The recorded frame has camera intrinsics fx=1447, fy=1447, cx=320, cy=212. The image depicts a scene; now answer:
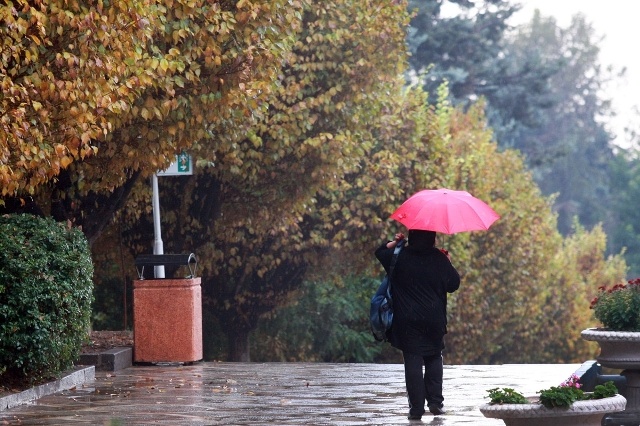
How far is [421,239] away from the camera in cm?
1256

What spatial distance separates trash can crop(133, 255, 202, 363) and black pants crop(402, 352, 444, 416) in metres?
6.59

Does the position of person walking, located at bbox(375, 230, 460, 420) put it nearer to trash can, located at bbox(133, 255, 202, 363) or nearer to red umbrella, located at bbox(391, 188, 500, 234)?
red umbrella, located at bbox(391, 188, 500, 234)

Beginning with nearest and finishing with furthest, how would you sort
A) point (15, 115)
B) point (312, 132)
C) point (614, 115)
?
point (15, 115) → point (312, 132) → point (614, 115)

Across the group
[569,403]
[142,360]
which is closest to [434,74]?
[142,360]

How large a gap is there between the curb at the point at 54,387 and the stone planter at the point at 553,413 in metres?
5.53

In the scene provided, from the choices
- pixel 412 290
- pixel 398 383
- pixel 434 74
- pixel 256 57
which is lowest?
pixel 398 383

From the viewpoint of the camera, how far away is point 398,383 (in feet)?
54.6

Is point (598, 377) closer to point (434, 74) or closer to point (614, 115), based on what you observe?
Answer: point (434, 74)

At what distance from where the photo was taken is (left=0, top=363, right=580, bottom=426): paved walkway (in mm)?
12734

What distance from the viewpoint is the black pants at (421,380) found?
1245 cm

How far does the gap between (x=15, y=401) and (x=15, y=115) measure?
10.2 ft

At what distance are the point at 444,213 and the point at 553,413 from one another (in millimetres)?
2892

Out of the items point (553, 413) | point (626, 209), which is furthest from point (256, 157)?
point (626, 209)

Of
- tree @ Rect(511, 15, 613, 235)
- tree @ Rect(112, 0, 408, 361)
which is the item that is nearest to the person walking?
tree @ Rect(112, 0, 408, 361)
